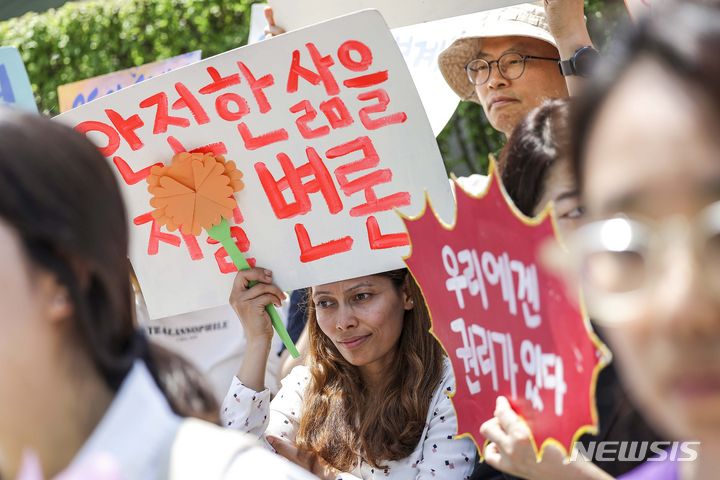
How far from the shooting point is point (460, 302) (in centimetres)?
174

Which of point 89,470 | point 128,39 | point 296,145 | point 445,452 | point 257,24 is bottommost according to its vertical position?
point 89,470

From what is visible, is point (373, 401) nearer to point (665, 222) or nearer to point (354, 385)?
point (354, 385)

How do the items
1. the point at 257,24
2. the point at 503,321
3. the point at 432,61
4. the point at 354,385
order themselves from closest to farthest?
the point at 503,321, the point at 354,385, the point at 432,61, the point at 257,24

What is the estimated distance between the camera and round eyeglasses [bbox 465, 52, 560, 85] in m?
2.90

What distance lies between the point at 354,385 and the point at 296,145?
0.72 m

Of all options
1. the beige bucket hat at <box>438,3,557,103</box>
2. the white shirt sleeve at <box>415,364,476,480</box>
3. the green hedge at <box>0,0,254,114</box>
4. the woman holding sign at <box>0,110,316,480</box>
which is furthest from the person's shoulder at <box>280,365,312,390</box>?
the green hedge at <box>0,0,254,114</box>

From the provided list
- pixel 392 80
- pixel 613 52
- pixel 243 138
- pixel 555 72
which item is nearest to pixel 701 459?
pixel 613 52

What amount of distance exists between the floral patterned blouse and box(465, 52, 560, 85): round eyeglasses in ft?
2.85

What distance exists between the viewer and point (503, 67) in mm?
2920

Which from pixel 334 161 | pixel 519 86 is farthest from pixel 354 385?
pixel 519 86

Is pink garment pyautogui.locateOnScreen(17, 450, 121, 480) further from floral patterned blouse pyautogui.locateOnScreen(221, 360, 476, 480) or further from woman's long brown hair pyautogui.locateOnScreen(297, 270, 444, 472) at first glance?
woman's long brown hair pyautogui.locateOnScreen(297, 270, 444, 472)

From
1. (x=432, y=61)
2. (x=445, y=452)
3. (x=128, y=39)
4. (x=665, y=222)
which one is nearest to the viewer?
(x=665, y=222)

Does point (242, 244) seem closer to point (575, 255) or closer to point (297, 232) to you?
point (297, 232)

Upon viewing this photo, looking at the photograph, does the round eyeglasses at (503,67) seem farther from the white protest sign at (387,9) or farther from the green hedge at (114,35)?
the green hedge at (114,35)
